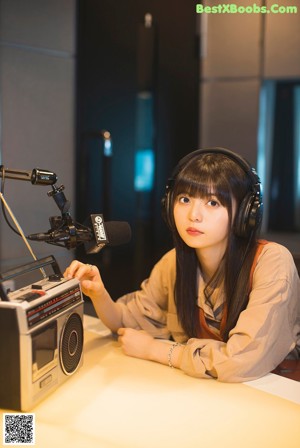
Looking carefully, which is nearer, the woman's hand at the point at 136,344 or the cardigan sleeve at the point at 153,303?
the woman's hand at the point at 136,344

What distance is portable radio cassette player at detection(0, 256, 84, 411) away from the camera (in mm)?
902

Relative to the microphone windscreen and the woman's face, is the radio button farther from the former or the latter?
the woman's face

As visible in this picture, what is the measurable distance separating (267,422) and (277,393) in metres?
0.13

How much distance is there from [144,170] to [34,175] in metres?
1.88

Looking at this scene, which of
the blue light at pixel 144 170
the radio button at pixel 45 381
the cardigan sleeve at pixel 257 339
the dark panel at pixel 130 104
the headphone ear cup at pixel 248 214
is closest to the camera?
the radio button at pixel 45 381

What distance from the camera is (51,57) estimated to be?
7.51 ft

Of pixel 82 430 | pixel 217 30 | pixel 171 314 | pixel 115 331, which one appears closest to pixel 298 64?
pixel 217 30

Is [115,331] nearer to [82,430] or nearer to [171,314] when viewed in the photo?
[171,314]

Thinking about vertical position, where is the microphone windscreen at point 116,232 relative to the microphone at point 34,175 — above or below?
below

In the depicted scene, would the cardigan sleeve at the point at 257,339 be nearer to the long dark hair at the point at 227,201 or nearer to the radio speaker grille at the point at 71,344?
the long dark hair at the point at 227,201

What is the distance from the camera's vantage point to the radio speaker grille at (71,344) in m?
1.06

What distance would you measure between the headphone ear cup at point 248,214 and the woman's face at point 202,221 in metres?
0.03

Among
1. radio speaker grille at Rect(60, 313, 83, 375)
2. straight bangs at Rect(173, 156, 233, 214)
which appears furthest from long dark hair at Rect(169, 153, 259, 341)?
radio speaker grille at Rect(60, 313, 83, 375)

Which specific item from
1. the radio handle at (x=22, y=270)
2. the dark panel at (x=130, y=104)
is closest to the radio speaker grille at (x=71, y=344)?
the radio handle at (x=22, y=270)
